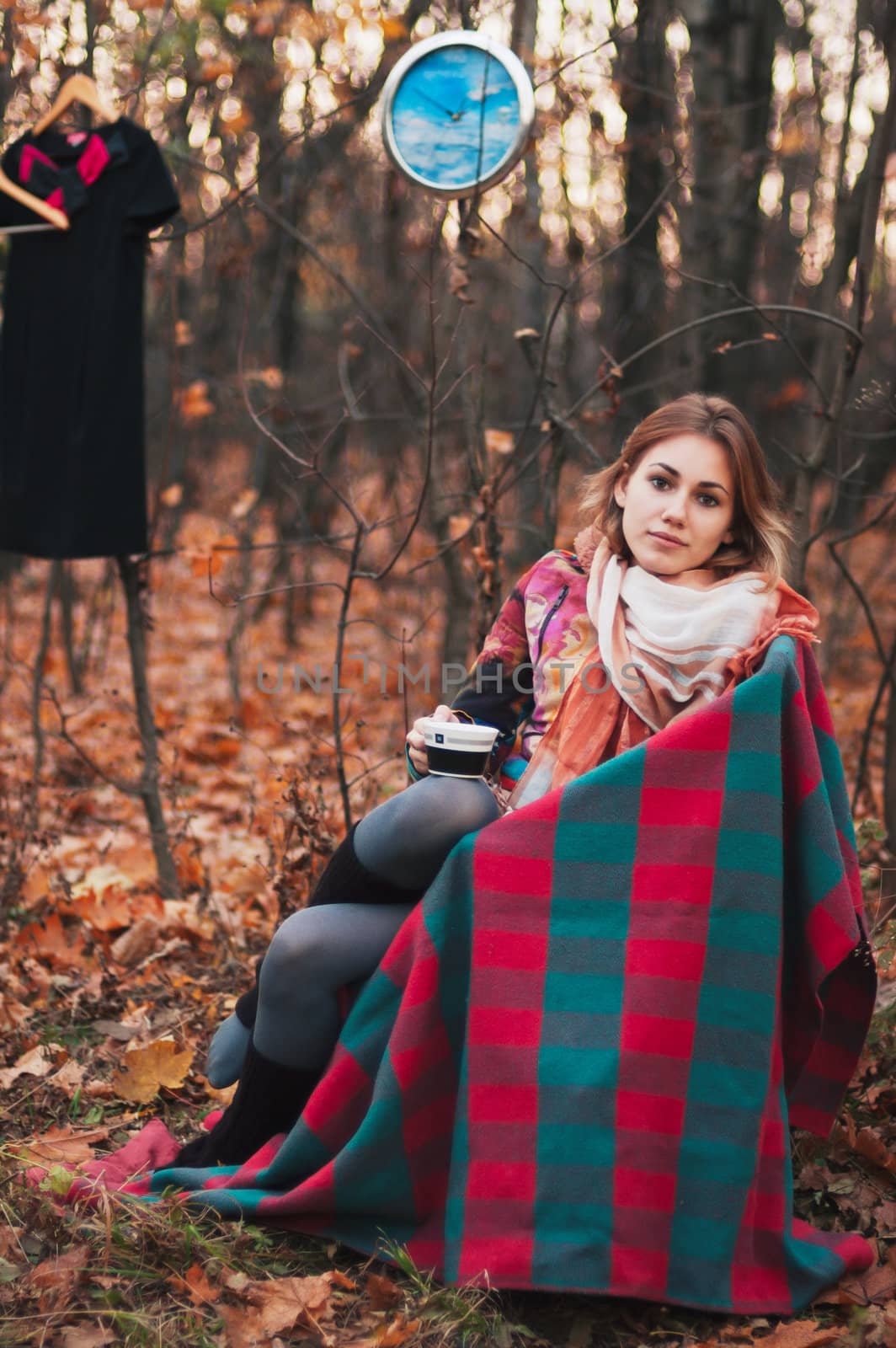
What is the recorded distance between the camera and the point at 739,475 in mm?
2326

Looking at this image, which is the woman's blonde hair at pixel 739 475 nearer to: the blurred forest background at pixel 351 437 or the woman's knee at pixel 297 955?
the blurred forest background at pixel 351 437

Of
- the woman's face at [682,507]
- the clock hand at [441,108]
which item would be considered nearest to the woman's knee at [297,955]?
the woman's face at [682,507]

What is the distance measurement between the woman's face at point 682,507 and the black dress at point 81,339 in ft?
6.25

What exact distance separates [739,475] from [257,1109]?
1.50m

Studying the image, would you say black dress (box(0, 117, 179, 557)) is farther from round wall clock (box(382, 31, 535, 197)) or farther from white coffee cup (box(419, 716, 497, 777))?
white coffee cup (box(419, 716, 497, 777))

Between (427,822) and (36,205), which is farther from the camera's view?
(36,205)

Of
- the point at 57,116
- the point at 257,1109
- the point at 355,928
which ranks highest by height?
the point at 57,116

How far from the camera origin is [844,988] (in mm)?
2242

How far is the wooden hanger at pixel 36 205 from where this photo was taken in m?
3.55

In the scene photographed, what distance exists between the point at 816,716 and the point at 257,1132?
1.29 metres

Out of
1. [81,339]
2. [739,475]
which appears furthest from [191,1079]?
[81,339]

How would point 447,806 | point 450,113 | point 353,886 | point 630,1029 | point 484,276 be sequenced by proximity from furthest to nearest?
point 484,276 → point 450,113 → point 353,886 → point 447,806 → point 630,1029

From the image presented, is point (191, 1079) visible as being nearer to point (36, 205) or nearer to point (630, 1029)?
point (630, 1029)

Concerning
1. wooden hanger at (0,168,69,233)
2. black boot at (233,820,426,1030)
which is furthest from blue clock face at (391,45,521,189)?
black boot at (233,820,426,1030)
